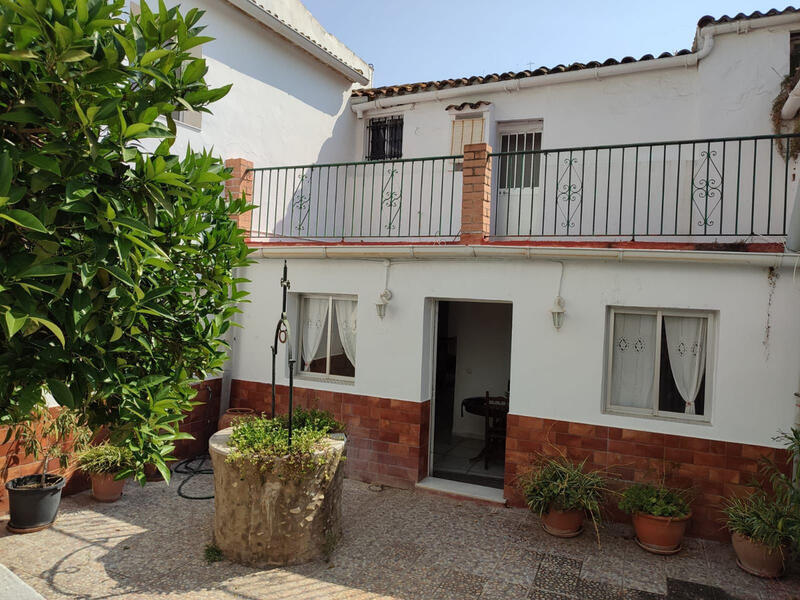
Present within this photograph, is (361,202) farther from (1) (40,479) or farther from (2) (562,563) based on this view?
(2) (562,563)

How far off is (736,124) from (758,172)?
863 mm

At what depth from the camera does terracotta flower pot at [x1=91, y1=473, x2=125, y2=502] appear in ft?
23.0

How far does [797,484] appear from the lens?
5.84 metres

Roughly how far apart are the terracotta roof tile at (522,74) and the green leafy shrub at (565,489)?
22.6ft

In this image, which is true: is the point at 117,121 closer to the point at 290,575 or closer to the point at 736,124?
the point at 290,575

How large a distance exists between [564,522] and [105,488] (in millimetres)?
5660

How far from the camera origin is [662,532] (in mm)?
5965

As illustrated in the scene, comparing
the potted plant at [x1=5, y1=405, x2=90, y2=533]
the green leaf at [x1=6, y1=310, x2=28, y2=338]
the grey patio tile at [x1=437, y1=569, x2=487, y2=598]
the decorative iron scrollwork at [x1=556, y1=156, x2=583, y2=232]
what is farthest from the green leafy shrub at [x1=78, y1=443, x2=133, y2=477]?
the decorative iron scrollwork at [x1=556, y1=156, x2=583, y2=232]

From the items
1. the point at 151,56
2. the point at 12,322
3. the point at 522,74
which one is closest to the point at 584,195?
the point at 522,74

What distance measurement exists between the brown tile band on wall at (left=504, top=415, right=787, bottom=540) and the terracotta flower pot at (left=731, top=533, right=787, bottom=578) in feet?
2.02

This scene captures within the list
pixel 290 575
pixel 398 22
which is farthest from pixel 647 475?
pixel 398 22

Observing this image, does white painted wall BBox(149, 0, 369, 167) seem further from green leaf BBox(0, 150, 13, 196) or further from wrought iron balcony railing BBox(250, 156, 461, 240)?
green leaf BBox(0, 150, 13, 196)

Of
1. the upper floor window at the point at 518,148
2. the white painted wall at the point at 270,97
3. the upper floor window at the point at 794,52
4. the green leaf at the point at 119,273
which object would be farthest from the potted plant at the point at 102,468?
the upper floor window at the point at 794,52

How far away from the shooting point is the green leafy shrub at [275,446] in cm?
554
